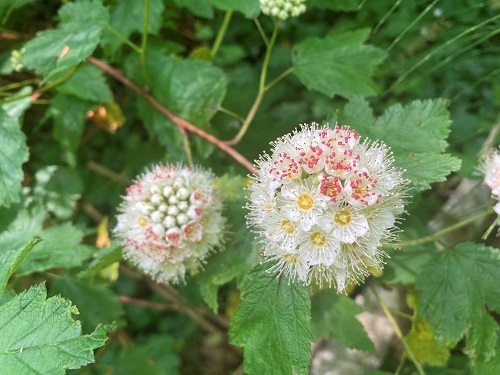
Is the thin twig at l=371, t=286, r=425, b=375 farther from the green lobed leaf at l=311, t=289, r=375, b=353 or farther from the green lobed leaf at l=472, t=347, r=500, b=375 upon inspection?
the green lobed leaf at l=472, t=347, r=500, b=375

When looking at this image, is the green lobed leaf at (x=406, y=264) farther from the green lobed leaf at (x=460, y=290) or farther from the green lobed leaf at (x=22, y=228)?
the green lobed leaf at (x=22, y=228)

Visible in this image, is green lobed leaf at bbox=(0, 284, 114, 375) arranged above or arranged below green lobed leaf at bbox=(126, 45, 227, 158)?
below

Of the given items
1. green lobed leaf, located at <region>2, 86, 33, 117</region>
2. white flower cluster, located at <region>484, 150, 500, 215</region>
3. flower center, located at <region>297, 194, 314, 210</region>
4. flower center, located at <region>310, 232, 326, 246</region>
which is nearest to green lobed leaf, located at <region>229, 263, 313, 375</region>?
flower center, located at <region>310, 232, 326, 246</region>

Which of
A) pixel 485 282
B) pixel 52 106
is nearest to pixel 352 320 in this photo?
pixel 485 282

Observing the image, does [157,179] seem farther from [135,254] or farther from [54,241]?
[54,241]

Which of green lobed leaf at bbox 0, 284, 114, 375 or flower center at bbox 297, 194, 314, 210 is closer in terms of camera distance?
green lobed leaf at bbox 0, 284, 114, 375

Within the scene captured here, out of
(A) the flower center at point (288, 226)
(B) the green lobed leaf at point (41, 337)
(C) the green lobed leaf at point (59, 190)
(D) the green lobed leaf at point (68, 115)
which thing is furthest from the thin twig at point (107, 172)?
(A) the flower center at point (288, 226)

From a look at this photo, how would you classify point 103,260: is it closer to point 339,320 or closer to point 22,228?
point 22,228
